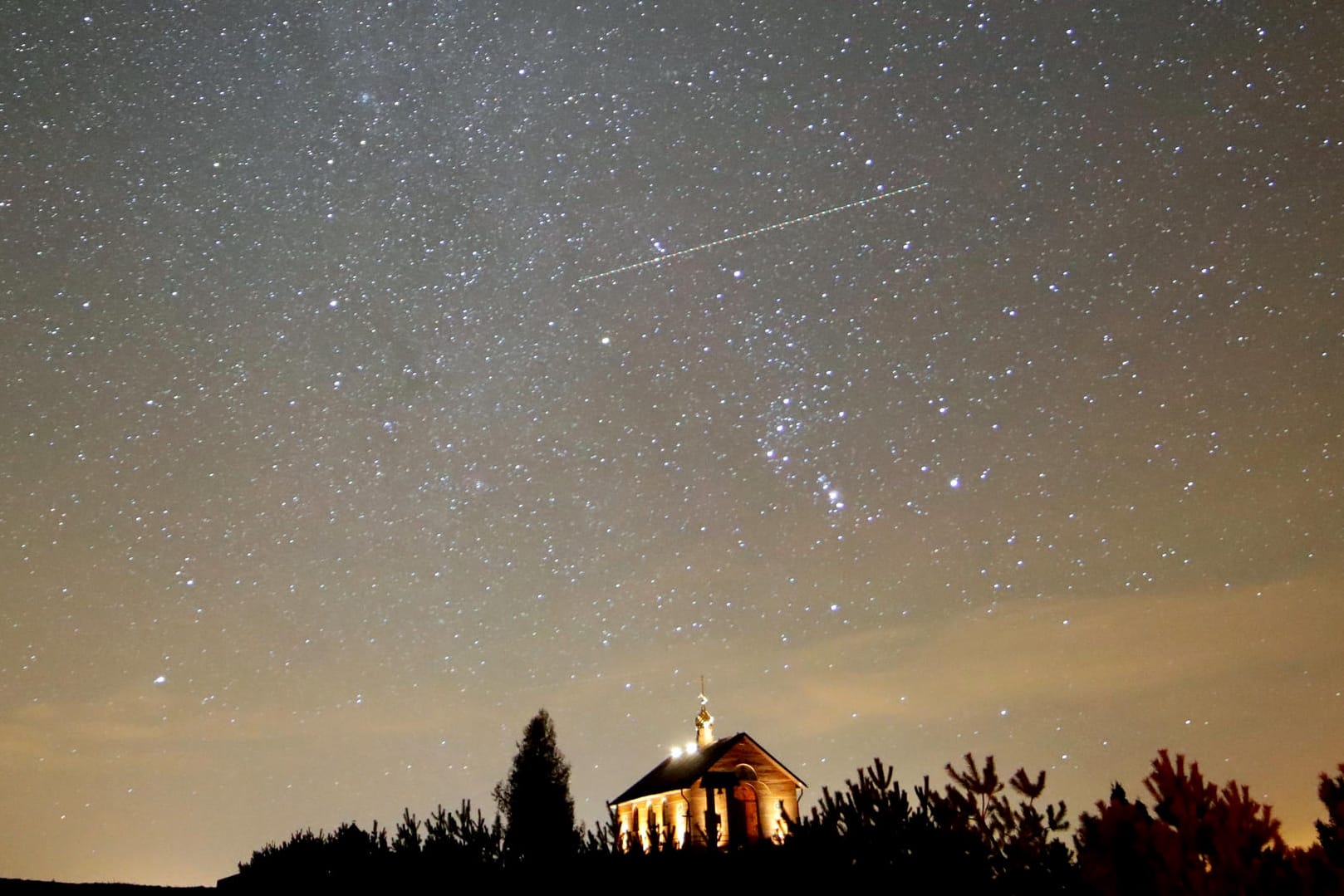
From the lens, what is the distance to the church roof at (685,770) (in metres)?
35.5

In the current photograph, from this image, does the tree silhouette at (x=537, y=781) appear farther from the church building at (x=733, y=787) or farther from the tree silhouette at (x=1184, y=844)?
the tree silhouette at (x=1184, y=844)

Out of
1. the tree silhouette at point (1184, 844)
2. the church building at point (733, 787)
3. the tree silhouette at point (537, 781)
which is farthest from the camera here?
the tree silhouette at point (537, 781)

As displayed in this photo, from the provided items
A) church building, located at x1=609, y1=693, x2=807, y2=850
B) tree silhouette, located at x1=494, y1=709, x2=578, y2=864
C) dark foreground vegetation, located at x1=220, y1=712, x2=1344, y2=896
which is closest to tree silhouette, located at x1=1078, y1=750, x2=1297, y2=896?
dark foreground vegetation, located at x1=220, y1=712, x2=1344, y2=896

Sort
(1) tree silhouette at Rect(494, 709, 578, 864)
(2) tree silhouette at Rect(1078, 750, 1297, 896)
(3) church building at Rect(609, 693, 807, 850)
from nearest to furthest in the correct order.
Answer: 1. (2) tree silhouette at Rect(1078, 750, 1297, 896)
2. (3) church building at Rect(609, 693, 807, 850)
3. (1) tree silhouette at Rect(494, 709, 578, 864)

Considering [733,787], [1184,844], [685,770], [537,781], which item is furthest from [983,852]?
[537,781]

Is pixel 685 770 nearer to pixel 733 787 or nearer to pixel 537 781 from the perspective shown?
pixel 733 787

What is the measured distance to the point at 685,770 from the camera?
37.5 meters

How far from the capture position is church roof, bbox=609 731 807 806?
3553cm

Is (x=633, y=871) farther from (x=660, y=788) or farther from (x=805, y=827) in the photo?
(x=660, y=788)

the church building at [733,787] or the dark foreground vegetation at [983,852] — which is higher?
the church building at [733,787]

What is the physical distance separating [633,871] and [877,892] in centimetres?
264

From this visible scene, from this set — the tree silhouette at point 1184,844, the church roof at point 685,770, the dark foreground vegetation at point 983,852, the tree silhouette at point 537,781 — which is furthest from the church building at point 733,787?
the tree silhouette at point 1184,844

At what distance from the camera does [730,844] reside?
7371mm

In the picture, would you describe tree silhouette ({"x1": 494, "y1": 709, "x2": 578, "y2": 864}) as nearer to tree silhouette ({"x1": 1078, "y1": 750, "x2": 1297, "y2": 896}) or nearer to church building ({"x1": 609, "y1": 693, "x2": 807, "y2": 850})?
church building ({"x1": 609, "y1": 693, "x2": 807, "y2": 850})
